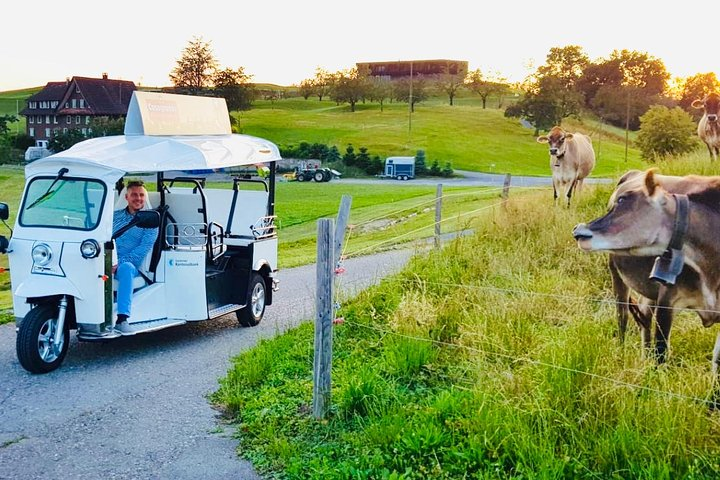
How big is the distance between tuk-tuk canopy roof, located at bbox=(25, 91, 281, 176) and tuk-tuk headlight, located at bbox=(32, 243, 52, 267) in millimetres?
965

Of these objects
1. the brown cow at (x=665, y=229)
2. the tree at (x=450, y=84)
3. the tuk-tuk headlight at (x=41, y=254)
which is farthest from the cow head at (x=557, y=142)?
the tree at (x=450, y=84)

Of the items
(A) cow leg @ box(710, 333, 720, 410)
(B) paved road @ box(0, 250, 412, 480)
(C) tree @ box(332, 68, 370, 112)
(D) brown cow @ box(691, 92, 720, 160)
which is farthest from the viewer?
(C) tree @ box(332, 68, 370, 112)

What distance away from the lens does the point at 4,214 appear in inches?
303

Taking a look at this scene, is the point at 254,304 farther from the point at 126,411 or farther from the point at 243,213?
the point at 126,411

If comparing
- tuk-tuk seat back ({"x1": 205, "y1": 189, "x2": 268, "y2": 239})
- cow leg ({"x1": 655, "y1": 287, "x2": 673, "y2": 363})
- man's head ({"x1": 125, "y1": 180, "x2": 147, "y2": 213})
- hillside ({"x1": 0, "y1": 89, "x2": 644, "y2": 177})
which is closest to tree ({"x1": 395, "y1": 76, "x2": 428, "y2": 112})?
hillside ({"x1": 0, "y1": 89, "x2": 644, "y2": 177})

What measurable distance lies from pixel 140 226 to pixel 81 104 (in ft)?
257

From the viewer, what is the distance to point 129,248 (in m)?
8.51

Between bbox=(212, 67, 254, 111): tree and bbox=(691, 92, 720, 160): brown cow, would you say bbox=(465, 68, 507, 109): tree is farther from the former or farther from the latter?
bbox=(691, 92, 720, 160): brown cow

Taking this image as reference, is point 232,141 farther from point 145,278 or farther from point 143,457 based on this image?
point 143,457

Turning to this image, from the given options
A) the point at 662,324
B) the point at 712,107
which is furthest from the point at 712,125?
the point at 662,324

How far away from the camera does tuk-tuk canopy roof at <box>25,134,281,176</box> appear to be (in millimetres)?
7875

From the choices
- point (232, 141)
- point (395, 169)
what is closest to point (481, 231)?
point (232, 141)

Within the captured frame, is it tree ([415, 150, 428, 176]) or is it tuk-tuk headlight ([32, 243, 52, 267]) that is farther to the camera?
tree ([415, 150, 428, 176])

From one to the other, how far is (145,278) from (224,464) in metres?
3.81
